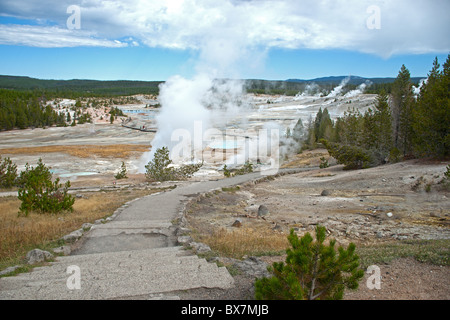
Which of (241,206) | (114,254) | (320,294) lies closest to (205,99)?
(241,206)

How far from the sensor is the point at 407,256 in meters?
7.33

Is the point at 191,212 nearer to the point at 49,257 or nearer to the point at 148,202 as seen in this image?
the point at 148,202

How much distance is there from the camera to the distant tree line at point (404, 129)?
2416 centimetres

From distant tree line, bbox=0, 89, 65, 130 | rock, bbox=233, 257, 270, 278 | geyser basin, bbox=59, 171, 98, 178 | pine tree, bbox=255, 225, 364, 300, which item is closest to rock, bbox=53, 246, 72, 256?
rock, bbox=233, 257, 270, 278

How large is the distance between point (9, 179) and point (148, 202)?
678 inches

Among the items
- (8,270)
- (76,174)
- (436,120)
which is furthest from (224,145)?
(8,270)

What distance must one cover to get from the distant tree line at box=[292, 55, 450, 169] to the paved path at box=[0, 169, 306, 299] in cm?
2186

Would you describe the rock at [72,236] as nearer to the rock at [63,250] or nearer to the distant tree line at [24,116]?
the rock at [63,250]

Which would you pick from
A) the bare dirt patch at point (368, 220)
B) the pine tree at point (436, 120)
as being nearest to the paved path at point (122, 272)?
the bare dirt patch at point (368, 220)

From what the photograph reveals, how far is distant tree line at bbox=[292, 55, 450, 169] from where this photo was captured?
24156 mm

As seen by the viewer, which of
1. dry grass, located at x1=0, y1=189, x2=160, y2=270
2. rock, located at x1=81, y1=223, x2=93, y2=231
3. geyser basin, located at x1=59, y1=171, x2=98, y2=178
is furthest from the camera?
geyser basin, located at x1=59, y1=171, x2=98, y2=178

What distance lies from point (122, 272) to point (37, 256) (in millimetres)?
2462

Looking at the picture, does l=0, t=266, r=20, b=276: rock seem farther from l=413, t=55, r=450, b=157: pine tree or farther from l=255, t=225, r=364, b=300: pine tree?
l=413, t=55, r=450, b=157: pine tree

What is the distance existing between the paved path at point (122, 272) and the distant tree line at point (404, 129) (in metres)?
21.9
